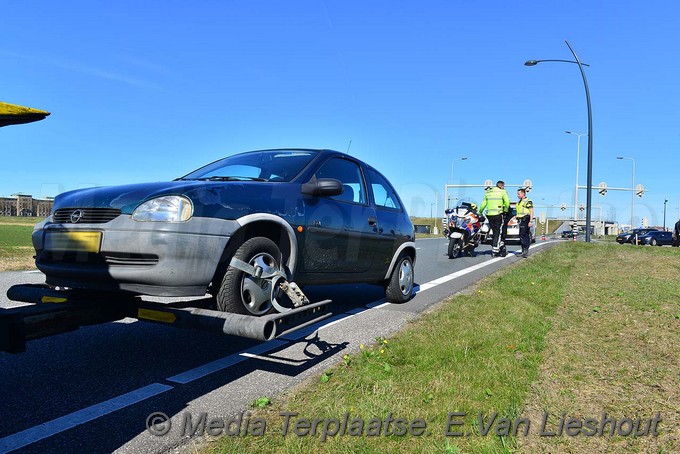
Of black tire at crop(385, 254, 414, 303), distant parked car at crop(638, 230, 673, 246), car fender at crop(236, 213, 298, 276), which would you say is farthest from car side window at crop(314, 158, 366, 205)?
distant parked car at crop(638, 230, 673, 246)

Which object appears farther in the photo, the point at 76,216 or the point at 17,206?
the point at 17,206

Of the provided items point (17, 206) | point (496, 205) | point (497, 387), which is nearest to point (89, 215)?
point (497, 387)

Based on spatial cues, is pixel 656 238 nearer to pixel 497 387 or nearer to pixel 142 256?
pixel 497 387

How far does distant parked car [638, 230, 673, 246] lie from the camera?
4691 centimetres

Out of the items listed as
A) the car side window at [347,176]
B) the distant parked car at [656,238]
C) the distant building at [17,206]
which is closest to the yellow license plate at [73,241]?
the car side window at [347,176]

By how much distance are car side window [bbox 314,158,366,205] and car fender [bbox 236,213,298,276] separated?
0.76 meters

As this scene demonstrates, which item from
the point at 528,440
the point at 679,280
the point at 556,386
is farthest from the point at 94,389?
the point at 679,280

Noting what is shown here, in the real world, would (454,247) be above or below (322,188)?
below

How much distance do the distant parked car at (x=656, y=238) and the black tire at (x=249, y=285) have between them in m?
52.2

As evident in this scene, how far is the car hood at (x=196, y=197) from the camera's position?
305 centimetres

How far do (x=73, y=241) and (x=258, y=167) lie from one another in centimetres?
167

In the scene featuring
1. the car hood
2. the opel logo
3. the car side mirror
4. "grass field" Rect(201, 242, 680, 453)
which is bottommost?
"grass field" Rect(201, 242, 680, 453)

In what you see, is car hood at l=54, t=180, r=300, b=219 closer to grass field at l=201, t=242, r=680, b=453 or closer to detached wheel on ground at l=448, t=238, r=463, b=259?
grass field at l=201, t=242, r=680, b=453

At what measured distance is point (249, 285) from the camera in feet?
10.7
